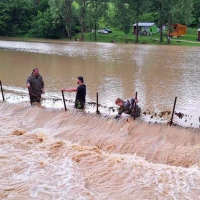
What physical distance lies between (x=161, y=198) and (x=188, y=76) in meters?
15.3

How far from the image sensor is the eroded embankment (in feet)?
28.0

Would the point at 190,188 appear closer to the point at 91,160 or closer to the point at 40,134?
the point at 91,160

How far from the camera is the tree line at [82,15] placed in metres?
52.2

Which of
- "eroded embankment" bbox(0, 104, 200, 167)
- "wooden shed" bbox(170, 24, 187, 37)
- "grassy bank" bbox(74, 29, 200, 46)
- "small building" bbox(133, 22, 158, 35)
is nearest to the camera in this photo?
"eroded embankment" bbox(0, 104, 200, 167)

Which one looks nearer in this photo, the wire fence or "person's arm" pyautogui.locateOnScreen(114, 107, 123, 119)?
the wire fence

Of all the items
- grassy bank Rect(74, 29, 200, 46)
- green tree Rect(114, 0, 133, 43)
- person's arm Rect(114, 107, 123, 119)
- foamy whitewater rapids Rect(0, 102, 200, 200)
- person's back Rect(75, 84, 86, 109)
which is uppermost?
green tree Rect(114, 0, 133, 43)

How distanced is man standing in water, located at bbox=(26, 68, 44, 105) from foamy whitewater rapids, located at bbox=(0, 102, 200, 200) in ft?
4.16

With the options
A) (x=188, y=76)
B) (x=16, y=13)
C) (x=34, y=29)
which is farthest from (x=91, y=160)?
(x=16, y=13)

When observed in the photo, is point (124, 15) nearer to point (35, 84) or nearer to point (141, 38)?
point (141, 38)

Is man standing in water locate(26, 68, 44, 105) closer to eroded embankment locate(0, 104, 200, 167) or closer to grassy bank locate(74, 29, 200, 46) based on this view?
eroded embankment locate(0, 104, 200, 167)

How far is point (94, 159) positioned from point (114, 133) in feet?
5.59

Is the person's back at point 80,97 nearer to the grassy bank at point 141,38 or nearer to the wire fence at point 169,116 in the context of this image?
the wire fence at point 169,116

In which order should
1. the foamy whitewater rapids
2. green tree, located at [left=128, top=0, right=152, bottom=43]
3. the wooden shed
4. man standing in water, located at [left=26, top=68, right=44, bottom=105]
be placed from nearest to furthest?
the foamy whitewater rapids
man standing in water, located at [left=26, top=68, right=44, bottom=105]
green tree, located at [left=128, top=0, right=152, bottom=43]
the wooden shed

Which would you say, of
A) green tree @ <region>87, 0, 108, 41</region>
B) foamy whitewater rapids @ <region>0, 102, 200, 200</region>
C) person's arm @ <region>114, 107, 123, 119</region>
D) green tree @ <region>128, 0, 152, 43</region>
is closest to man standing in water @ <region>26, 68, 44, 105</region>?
foamy whitewater rapids @ <region>0, 102, 200, 200</region>
